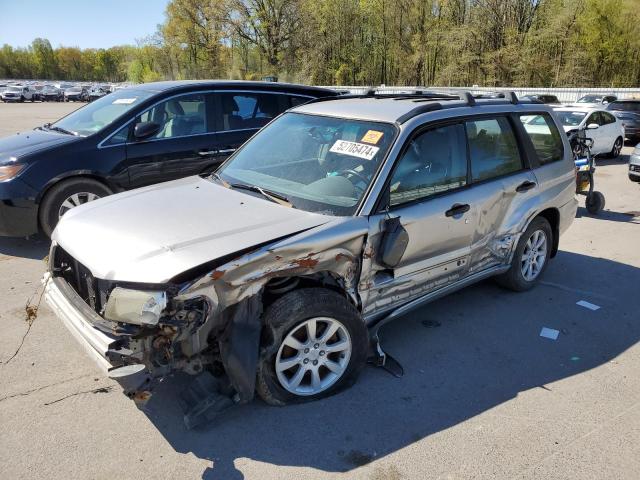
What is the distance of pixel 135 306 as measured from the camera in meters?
2.61

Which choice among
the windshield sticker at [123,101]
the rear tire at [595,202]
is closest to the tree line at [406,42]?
the rear tire at [595,202]

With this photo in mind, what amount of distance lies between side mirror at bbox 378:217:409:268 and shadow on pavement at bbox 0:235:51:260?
4.22 metres

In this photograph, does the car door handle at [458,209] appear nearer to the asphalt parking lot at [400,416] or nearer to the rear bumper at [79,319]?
the asphalt parking lot at [400,416]

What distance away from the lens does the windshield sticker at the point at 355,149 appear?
3562 millimetres

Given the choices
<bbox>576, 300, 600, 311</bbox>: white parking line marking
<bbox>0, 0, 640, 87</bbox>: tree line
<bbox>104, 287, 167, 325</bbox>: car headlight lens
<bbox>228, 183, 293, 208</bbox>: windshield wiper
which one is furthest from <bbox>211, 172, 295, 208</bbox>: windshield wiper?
<bbox>0, 0, 640, 87</bbox>: tree line

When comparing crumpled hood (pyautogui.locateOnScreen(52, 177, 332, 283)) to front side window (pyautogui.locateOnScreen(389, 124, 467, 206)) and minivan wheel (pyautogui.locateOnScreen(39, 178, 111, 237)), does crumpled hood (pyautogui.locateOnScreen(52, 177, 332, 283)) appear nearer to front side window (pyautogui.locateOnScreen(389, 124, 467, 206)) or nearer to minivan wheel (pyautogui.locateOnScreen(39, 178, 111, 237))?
front side window (pyautogui.locateOnScreen(389, 124, 467, 206))

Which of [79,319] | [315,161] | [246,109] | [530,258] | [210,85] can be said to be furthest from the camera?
[246,109]

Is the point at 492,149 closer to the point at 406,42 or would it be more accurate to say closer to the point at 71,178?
the point at 71,178

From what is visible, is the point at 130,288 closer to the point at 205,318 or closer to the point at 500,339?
the point at 205,318

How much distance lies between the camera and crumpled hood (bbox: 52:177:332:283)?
8.90ft

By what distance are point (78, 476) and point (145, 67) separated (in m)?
83.6

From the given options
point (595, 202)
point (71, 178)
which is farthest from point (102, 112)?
point (595, 202)

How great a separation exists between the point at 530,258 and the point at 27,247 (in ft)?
18.3

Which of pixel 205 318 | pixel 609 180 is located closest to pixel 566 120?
pixel 609 180
